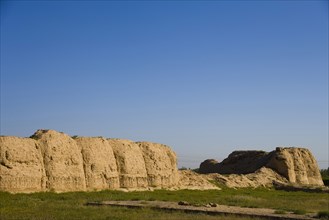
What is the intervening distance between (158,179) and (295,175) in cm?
2281

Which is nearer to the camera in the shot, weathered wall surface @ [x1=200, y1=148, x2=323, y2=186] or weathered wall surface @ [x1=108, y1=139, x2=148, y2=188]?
weathered wall surface @ [x1=108, y1=139, x2=148, y2=188]

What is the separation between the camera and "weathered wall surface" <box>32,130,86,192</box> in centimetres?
2577

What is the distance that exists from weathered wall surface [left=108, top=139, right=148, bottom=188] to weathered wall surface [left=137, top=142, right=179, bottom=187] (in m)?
0.75

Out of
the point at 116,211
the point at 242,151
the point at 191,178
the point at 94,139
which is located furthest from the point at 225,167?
the point at 116,211

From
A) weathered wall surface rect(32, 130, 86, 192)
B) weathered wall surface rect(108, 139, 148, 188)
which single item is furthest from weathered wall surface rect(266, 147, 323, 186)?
weathered wall surface rect(32, 130, 86, 192)

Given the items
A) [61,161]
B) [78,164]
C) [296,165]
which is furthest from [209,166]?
[61,161]

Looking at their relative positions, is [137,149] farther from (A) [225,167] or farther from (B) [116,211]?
(A) [225,167]

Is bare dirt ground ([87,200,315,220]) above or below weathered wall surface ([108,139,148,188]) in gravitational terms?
below

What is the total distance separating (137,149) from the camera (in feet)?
110

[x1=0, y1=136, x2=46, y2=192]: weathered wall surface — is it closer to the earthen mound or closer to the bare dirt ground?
the bare dirt ground

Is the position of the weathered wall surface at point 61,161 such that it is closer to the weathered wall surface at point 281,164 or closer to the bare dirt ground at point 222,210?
the bare dirt ground at point 222,210

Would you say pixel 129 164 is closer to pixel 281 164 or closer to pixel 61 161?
pixel 61 161

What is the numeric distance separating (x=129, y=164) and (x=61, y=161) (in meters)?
6.05

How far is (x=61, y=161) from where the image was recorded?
1042 inches
